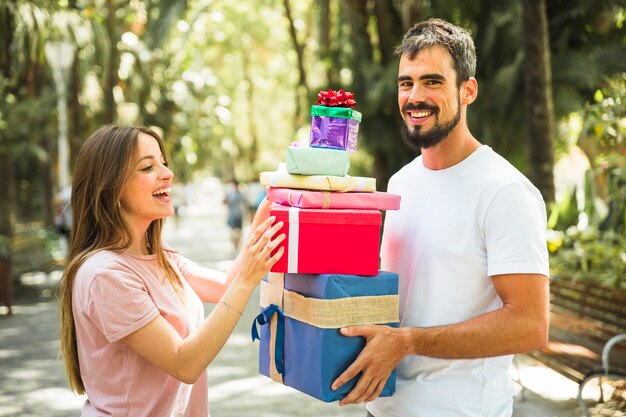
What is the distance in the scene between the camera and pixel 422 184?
9.17ft

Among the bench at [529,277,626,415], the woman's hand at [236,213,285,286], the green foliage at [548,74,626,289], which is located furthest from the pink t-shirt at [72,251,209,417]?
the green foliage at [548,74,626,289]

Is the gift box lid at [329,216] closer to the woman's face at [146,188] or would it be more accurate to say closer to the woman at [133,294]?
the woman at [133,294]

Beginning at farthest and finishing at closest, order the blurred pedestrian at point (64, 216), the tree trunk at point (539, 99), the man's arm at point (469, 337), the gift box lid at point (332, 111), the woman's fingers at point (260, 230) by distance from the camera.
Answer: the blurred pedestrian at point (64, 216)
the tree trunk at point (539, 99)
the gift box lid at point (332, 111)
the woman's fingers at point (260, 230)
the man's arm at point (469, 337)

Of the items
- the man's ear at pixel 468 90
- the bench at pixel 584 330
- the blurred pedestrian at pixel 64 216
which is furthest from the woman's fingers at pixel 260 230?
the blurred pedestrian at pixel 64 216

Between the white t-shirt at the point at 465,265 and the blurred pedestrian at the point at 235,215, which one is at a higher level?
the white t-shirt at the point at 465,265

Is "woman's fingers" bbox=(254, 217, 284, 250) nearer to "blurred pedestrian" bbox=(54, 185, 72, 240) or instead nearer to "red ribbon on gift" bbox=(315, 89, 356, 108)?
"red ribbon on gift" bbox=(315, 89, 356, 108)

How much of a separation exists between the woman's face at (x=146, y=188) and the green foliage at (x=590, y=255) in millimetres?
6097

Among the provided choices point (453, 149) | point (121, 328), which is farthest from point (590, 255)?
point (121, 328)

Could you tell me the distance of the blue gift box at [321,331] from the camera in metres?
2.44

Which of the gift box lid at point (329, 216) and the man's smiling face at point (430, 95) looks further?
the man's smiling face at point (430, 95)

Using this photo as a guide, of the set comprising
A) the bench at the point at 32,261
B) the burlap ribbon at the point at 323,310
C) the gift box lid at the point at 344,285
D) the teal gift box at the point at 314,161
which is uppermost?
the teal gift box at the point at 314,161

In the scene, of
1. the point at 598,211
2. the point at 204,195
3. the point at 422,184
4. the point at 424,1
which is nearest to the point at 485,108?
the point at 424,1

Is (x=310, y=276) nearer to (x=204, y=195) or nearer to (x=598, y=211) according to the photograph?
(x=598, y=211)

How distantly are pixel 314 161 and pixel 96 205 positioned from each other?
30.4 inches
